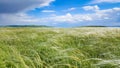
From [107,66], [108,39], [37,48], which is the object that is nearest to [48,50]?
[37,48]

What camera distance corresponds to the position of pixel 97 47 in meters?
6.75

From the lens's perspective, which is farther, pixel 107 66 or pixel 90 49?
pixel 90 49

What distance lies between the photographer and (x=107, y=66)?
448cm

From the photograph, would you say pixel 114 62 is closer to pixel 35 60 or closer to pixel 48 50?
pixel 35 60

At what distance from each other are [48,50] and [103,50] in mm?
1579

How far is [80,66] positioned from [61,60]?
1.44 feet

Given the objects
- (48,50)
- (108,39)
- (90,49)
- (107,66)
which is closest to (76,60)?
(107,66)

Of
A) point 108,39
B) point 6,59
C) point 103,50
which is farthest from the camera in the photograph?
point 108,39

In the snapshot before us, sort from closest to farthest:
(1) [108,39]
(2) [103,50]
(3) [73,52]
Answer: (3) [73,52] < (2) [103,50] < (1) [108,39]

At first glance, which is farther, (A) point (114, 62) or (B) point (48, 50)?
(B) point (48, 50)

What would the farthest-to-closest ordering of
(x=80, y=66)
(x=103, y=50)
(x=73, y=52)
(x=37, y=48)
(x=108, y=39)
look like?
(x=108, y=39) → (x=103, y=50) → (x=37, y=48) → (x=73, y=52) → (x=80, y=66)

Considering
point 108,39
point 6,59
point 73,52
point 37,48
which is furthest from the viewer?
point 108,39

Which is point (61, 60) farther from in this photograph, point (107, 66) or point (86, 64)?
point (107, 66)

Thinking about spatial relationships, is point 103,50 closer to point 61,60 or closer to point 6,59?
point 61,60
